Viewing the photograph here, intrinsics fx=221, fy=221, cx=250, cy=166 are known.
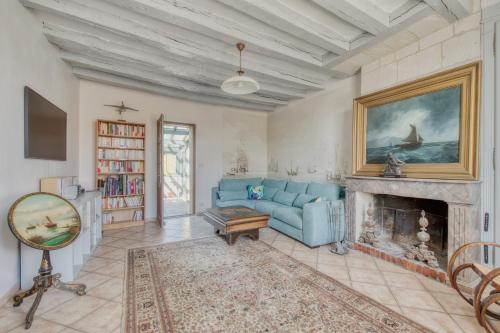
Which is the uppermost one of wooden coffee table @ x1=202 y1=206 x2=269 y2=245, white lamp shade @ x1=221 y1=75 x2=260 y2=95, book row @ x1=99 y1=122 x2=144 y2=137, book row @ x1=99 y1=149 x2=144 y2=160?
white lamp shade @ x1=221 y1=75 x2=260 y2=95

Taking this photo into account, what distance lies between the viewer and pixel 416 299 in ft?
6.22

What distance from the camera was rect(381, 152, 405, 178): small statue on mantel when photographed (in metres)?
2.61

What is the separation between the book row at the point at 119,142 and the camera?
3998 millimetres

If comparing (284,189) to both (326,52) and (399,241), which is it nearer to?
(399,241)

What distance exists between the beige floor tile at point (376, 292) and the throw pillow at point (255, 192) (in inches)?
116

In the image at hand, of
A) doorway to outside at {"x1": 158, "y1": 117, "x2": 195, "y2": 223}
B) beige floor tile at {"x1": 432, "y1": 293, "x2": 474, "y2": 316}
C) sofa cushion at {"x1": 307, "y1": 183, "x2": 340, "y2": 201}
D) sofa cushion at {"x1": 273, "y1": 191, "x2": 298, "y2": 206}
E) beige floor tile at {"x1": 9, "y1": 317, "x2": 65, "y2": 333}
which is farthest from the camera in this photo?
doorway to outside at {"x1": 158, "y1": 117, "x2": 195, "y2": 223}

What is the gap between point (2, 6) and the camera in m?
1.81

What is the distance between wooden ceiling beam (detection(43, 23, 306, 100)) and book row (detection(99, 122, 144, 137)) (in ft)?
4.03

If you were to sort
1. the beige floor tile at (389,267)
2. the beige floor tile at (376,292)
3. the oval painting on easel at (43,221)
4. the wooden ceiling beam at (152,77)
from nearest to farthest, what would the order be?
the oval painting on easel at (43,221), the beige floor tile at (376,292), the beige floor tile at (389,267), the wooden ceiling beam at (152,77)

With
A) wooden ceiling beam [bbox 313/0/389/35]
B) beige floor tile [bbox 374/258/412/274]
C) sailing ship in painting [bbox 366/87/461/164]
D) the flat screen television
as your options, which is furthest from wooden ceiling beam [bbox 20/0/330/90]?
beige floor tile [bbox 374/258/412/274]

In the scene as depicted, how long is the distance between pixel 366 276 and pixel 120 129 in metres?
4.47

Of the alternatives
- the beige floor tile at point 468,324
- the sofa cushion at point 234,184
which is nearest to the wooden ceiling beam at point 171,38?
the sofa cushion at point 234,184

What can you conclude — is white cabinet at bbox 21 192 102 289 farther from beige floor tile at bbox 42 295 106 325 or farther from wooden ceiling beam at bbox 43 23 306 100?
wooden ceiling beam at bbox 43 23 306 100

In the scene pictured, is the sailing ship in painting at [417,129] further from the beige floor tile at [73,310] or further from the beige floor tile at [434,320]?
the beige floor tile at [73,310]
